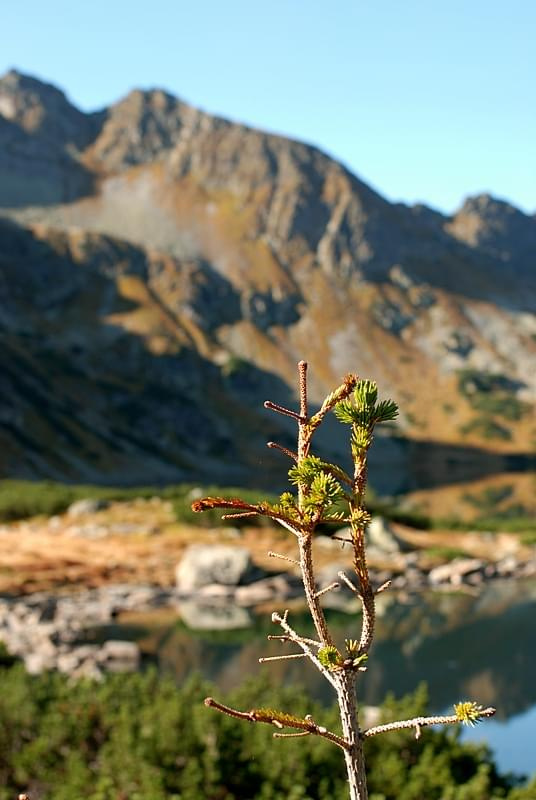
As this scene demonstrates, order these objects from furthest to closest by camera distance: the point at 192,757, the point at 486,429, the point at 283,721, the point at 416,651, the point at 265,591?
the point at 486,429, the point at 265,591, the point at 416,651, the point at 192,757, the point at 283,721

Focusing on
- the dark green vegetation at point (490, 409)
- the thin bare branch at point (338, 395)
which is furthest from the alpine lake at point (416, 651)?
the dark green vegetation at point (490, 409)

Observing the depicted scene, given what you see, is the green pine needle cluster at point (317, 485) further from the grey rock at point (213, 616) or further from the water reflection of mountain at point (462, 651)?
the grey rock at point (213, 616)

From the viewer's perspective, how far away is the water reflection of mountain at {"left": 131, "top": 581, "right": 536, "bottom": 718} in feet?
85.7

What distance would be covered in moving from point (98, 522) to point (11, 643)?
2304 centimetres

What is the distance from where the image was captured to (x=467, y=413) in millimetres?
188375

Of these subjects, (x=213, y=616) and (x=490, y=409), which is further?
(x=490, y=409)

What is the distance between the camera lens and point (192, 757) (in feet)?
40.5

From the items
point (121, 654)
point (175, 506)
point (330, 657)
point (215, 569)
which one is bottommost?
Result: point (330, 657)

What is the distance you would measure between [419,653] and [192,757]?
19.6 m

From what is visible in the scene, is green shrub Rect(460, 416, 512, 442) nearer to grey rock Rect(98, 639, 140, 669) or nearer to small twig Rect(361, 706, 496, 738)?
grey rock Rect(98, 639, 140, 669)

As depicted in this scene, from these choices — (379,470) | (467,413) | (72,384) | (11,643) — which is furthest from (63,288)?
(11,643)

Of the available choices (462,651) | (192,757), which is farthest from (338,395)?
(462,651)

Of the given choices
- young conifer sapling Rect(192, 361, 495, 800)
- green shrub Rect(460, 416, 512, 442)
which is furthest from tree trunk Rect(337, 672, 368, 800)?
green shrub Rect(460, 416, 512, 442)

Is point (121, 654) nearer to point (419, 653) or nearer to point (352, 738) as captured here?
point (419, 653)
